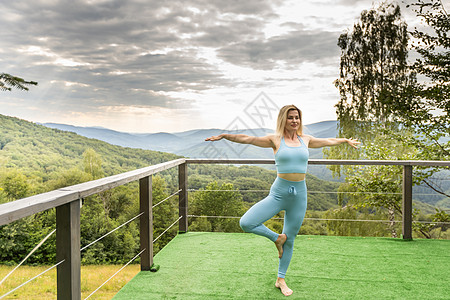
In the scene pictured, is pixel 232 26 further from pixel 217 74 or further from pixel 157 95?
pixel 157 95

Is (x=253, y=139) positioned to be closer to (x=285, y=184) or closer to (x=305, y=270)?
(x=285, y=184)

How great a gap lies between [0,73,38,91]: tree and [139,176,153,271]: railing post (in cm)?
356

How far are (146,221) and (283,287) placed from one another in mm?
1214

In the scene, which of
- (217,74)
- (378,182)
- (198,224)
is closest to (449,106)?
(378,182)

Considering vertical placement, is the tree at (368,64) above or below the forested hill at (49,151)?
above

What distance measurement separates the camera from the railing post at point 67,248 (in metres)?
1.63

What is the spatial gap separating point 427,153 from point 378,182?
1263mm

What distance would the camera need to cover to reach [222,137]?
234 cm

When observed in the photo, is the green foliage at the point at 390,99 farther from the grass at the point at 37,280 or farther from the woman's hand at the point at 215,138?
the grass at the point at 37,280

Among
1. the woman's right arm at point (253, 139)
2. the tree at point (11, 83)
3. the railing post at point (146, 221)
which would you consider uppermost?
the tree at point (11, 83)

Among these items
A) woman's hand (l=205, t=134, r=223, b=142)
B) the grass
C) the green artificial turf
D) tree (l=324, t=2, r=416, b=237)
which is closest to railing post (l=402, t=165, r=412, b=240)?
the green artificial turf

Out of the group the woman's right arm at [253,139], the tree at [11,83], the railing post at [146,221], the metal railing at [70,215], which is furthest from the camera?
the tree at [11,83]

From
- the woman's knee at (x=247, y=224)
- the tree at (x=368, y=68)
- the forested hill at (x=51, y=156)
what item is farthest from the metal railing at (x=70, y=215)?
the forested hill at (x=51, y=156)

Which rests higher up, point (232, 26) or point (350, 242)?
point (232, 26)
